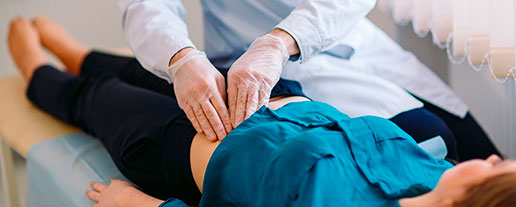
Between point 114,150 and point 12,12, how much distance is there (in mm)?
1623

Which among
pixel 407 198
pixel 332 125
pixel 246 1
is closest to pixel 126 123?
pixel 246 1

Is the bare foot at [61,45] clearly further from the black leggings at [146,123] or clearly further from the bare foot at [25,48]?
the black leggings at [146,123]

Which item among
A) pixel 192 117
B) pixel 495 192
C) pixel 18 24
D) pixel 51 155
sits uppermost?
pixel 495 192

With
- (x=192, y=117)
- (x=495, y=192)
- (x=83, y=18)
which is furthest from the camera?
(x=83, y=18)

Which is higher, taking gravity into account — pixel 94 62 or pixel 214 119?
pixel 214 119

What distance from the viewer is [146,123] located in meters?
1.09

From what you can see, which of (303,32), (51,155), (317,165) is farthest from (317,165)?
(51,155)

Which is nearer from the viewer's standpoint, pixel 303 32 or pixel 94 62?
pixel 303 32

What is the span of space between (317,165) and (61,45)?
1.54 meters

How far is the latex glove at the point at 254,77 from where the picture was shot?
956 mm

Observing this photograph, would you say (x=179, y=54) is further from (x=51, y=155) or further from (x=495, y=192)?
(x=495, y=192)

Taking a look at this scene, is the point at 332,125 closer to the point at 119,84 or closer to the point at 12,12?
the point at 119,84

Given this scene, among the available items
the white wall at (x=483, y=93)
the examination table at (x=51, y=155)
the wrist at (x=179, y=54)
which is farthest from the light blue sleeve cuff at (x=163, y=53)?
the white wall at (x=483, y=93)

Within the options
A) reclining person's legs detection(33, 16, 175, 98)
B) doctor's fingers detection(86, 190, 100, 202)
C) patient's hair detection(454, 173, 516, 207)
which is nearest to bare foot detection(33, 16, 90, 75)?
reclining person's legs detection(33, 16, 175, 98)
